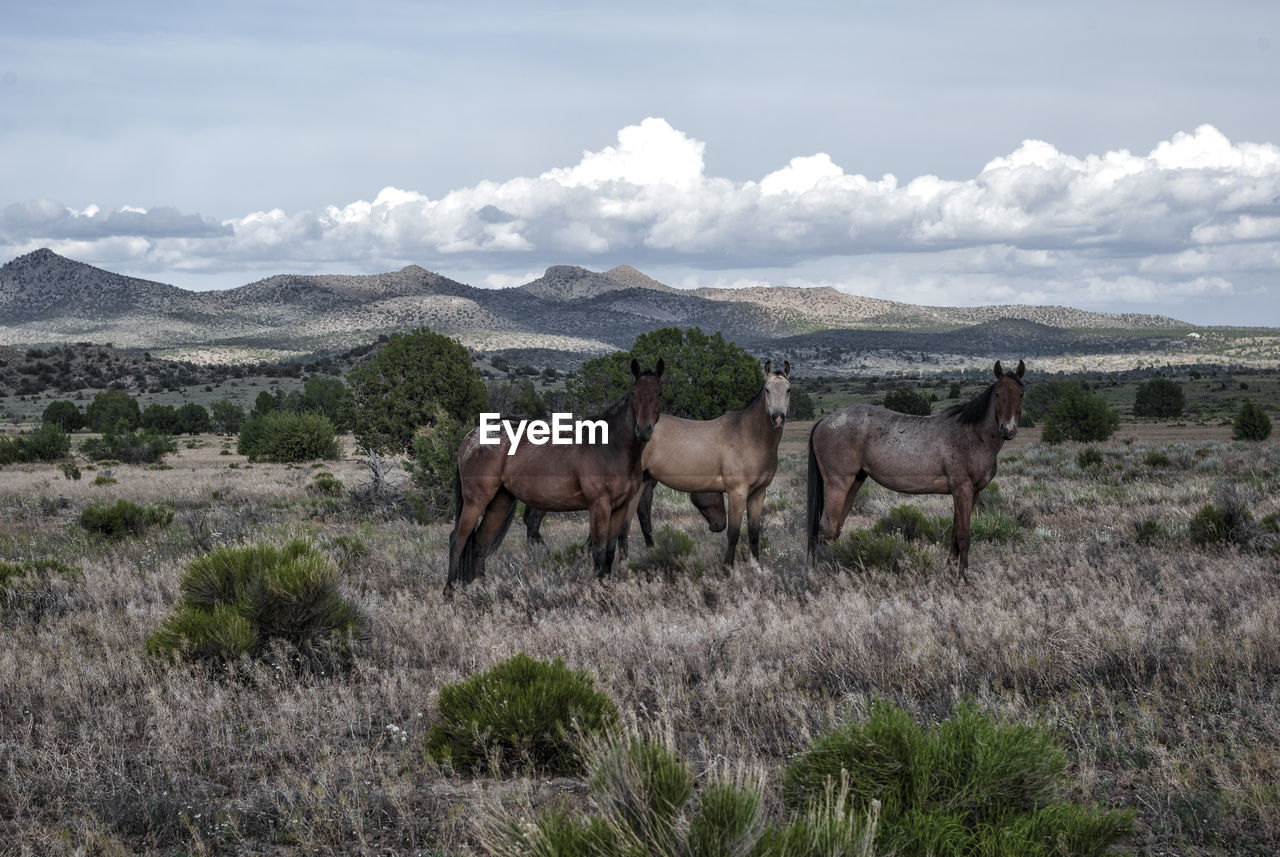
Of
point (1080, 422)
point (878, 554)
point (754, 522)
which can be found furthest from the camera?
point (1080, 422)

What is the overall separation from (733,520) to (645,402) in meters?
2.38

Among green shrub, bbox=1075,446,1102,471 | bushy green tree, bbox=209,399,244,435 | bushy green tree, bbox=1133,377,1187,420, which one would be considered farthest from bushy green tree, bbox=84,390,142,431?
bushy green tree, bbox=1133,377,1187,420

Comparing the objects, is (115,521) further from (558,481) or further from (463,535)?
(558,481)

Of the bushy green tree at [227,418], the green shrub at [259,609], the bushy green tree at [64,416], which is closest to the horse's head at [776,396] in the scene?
the green shrub at [259,609]

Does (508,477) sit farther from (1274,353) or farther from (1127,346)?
(1127,346)

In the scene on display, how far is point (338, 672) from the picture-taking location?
6.93 metres

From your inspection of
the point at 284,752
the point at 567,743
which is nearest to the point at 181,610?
the point at 284,752

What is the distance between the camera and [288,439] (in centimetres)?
4162

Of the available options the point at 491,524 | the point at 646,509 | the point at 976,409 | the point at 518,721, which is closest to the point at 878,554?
the point at 976,409

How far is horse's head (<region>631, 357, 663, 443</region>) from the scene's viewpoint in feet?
32.1

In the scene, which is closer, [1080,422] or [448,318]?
[1080,422]

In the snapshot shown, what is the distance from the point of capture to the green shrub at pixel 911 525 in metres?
13.3

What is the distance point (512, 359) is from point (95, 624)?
116m

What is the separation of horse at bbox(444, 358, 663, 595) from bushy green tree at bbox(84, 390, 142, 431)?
54.0 meters
